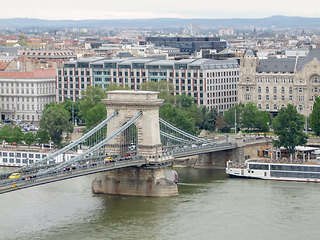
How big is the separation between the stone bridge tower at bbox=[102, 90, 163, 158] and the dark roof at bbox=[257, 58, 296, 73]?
48.8 m

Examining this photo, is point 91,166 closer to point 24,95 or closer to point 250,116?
point 250,116

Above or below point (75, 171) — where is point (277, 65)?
above

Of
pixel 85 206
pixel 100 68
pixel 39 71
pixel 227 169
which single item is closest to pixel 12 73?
pixel 39 71

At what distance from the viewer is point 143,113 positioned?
3199 inches

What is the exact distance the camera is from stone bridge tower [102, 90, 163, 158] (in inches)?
3194

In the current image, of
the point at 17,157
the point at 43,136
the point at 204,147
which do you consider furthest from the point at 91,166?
the point at 43,136

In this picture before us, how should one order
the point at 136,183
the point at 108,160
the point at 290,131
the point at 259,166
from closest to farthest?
the point at 108,160 < the point at 136,183 < the point at 259,166 < the point at 290,131

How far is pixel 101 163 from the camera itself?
78500 millimetres

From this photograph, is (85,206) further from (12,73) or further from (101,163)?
(12,73)

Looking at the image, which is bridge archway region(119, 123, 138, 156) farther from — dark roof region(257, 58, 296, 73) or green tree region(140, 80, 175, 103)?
dark roof region(257, 58, 296, 73)

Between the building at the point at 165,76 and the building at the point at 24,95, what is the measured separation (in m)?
3.12

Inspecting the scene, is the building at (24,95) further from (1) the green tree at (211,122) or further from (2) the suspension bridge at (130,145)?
(2) the suspension bridge at (130,145)

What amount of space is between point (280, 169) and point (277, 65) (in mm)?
41046

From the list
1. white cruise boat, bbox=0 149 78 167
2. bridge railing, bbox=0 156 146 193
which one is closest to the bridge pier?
bridge railing, bbox=0 156 146 193
